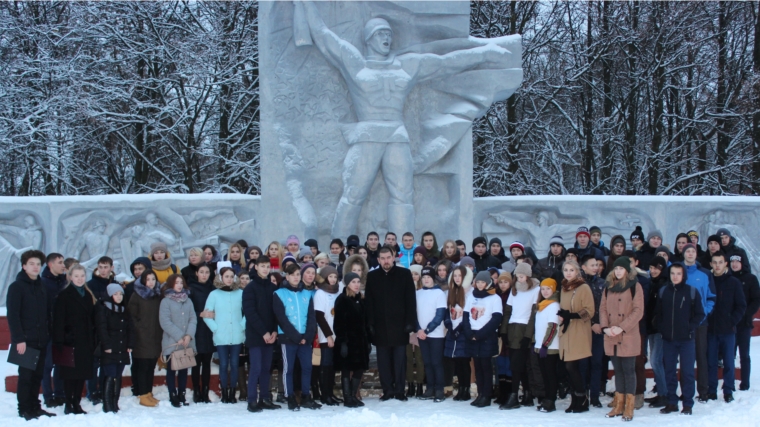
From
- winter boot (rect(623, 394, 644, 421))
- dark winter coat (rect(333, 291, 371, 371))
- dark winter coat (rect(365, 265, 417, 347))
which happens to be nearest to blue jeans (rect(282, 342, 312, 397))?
dark winter coat (rect(333, 291, 371, 371))

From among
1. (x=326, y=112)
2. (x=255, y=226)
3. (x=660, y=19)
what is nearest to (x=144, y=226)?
(x=255, y=226)

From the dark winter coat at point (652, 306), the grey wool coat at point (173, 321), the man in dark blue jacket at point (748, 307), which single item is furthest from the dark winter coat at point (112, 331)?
the man in dark blue jacket at point (748, 307)

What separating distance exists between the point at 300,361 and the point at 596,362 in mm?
2143

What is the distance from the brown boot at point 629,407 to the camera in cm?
580

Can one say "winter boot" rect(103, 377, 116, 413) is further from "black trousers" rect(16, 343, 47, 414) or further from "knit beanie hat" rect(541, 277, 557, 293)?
"knit beanie hat" rect(541, 277, 557, 293)

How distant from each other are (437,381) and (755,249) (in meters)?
5.47

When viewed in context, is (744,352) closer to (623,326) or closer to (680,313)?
(680,313)

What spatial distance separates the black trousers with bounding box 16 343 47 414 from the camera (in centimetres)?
586

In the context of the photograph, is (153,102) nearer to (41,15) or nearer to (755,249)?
(41,15)

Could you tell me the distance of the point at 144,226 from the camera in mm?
9672

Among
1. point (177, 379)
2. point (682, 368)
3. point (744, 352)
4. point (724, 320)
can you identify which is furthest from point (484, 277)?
point (177, 379)

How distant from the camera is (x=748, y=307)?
6.84 meters

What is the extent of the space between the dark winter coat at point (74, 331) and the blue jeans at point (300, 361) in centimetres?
135

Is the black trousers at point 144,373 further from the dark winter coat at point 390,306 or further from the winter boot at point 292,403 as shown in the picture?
the dark winter coat at point 390,306
